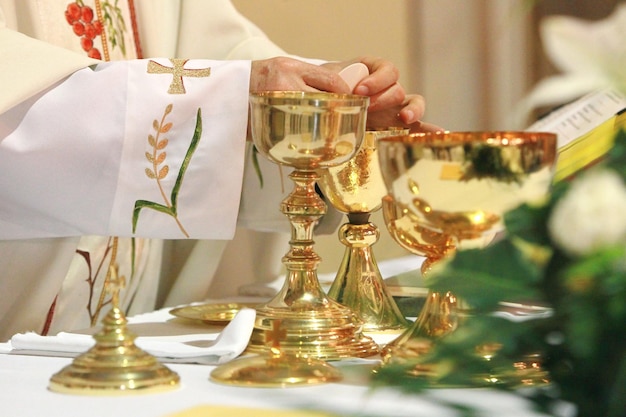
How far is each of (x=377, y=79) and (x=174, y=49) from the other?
2.05 ft

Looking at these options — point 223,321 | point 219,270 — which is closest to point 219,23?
point 219,270

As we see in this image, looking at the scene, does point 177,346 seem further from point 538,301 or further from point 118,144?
point 538,301

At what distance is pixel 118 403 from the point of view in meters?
0.61

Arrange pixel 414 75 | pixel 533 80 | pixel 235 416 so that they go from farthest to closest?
pixel 533 80 < pixel 414 75 < pixel 235 416

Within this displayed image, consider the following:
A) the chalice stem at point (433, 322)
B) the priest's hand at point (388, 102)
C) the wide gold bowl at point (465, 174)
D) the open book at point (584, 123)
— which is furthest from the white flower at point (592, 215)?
the priest's hand at point (388, 102)

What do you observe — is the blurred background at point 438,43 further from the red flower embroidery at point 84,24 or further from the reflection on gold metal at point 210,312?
the reflection on gold metal at point 210,312

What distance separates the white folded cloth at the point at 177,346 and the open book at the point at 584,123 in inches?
13.3

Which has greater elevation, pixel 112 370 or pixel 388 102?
pixel 388 102

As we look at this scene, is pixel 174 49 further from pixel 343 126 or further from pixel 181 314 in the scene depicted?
pixel 343 126

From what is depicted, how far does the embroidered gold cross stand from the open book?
37 cm

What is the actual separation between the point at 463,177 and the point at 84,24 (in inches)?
37.7

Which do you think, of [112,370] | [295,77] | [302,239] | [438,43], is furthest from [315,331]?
[438,43]

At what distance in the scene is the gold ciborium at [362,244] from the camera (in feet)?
3.00

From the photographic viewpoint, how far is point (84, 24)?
141cm
